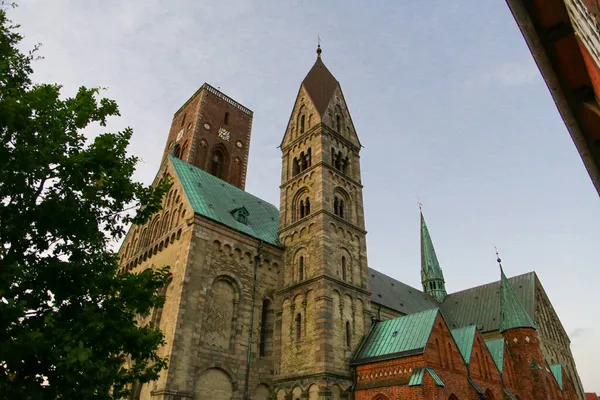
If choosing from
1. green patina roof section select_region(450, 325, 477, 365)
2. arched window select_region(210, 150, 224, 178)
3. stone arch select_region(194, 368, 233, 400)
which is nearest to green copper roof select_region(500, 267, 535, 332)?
green patina roof section select_region(450, 325, 477, 365)

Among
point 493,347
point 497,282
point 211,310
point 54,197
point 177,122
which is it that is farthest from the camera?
point 177,122

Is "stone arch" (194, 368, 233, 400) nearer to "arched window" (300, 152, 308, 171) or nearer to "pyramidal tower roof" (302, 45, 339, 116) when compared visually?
"arched window" (300, 152, 308, 171)

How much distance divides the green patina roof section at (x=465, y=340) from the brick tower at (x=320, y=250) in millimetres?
5159

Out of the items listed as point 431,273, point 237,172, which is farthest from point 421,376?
point 431,273

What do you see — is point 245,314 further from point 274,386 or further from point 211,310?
point 274,386

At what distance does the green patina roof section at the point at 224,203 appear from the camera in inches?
974

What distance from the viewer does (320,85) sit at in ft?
110

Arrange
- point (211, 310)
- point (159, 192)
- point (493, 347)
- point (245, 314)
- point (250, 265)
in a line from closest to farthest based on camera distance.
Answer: point (159, 192) < point (211, 310) < point (245, 314) < point (250, 265) < point (493, 347)

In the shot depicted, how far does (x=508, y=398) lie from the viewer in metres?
23.3

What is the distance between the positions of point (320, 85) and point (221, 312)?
19817 mm

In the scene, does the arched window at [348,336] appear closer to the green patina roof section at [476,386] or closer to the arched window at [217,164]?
the green patina roof section at [476,386]

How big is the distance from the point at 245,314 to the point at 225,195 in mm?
9243

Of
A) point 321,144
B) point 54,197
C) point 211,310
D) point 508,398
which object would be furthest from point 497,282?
point 54,197

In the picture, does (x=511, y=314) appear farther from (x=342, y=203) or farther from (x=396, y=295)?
(x=342, y=203)
